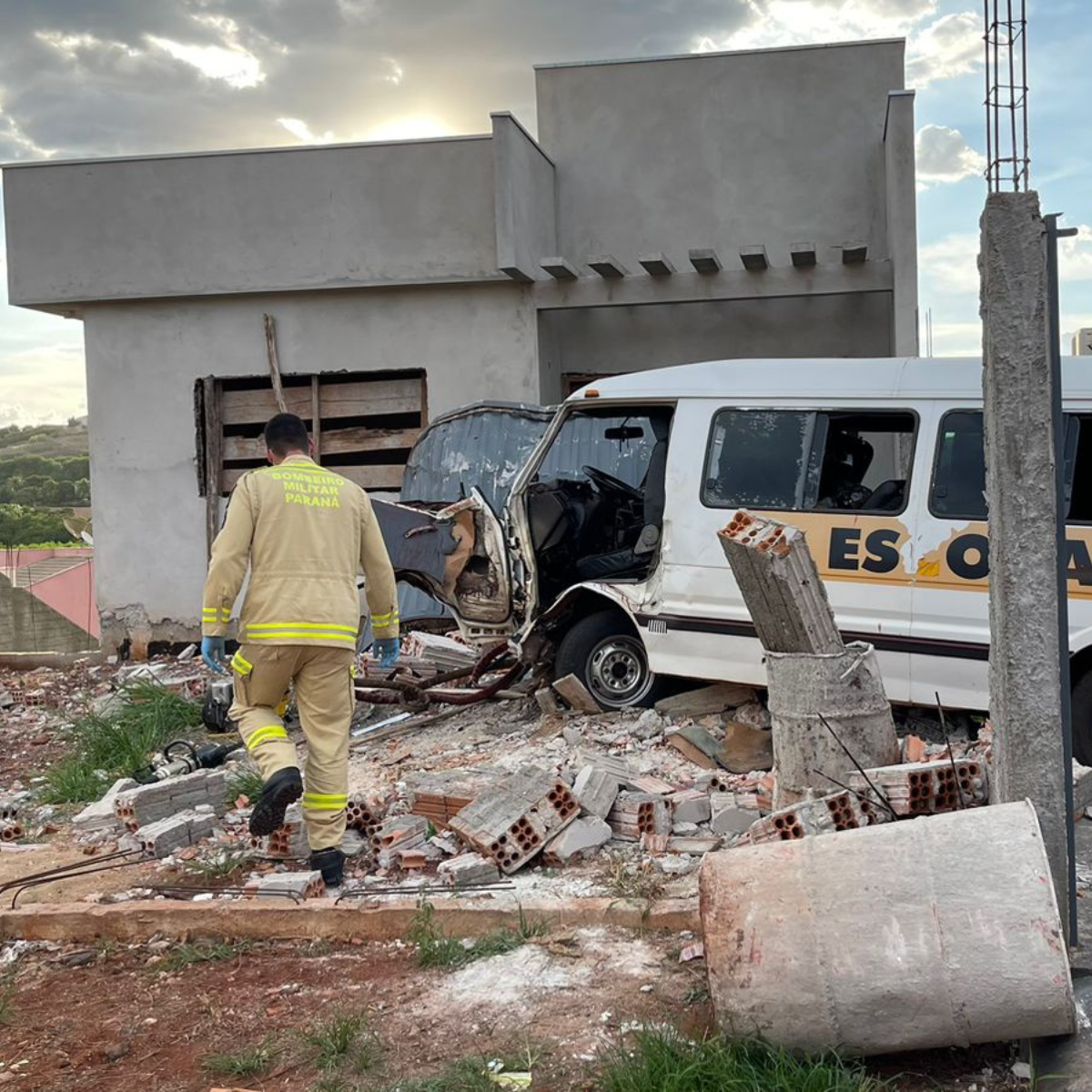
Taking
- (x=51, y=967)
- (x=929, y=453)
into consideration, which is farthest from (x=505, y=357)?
(x=51, y=967)

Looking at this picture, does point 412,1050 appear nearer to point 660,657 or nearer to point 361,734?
point 660,657

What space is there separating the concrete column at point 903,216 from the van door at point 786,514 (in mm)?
4051

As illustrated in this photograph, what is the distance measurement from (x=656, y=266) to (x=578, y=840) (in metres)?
6.88

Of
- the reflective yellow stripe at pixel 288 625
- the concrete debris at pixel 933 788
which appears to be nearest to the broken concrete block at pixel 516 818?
the reflective yellow stripe at pixel 288 625

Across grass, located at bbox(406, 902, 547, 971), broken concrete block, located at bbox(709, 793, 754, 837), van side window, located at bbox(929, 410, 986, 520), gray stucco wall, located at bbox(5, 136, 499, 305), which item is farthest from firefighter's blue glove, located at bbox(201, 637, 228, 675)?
gray stucco wall, located at bbox(5, 136, 499, 305)

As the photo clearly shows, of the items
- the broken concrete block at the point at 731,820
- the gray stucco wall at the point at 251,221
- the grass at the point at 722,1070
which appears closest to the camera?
the grass at the point at 722,1070

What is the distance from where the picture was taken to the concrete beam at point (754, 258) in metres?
10.4

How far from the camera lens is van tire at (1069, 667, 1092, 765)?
6.14m

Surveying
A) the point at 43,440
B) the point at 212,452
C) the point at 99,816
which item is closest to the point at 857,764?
the point at 99,816

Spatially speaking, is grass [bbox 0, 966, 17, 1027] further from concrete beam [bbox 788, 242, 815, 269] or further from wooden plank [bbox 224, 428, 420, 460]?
concrete beam [bbox 788, 242, 815, 269]

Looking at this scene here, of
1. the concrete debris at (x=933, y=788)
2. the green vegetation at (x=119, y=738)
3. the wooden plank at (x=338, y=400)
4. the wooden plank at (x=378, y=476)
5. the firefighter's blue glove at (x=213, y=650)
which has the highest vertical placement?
the wooden plank at (x=338, y=400)

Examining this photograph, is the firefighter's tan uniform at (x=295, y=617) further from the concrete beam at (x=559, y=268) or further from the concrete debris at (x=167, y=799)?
the concrete beam at (x=559, y=268)

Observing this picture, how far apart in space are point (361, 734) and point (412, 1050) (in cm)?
480

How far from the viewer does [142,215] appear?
1173 centimetres
